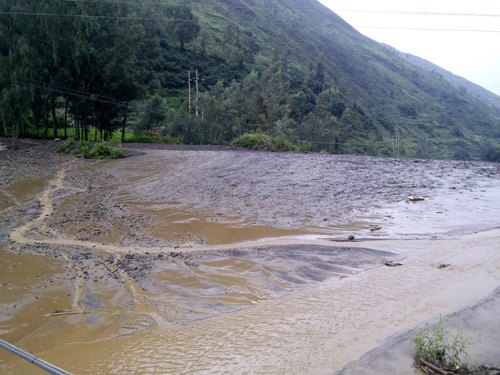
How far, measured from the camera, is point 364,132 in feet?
222

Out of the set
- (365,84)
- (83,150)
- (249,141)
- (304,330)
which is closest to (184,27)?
(249,141)

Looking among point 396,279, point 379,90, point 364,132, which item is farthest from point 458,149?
point 396,279

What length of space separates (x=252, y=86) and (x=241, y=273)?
35.2 m

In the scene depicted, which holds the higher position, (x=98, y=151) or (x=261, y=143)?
(x=261, y=143)

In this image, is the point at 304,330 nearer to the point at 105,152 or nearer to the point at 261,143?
the point at 105,152

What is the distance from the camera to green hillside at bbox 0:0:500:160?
→ 2506cm

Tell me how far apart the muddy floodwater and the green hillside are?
15.0m

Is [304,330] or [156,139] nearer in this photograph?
[304,330]

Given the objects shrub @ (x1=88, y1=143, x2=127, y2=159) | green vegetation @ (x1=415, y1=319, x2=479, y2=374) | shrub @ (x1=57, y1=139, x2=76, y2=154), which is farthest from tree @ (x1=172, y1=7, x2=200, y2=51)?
green vegetation @ (x1=415, y1=319, x2=479, y2=374)

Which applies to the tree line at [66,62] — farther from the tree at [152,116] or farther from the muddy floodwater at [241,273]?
the muddy floodwater at [241,273]

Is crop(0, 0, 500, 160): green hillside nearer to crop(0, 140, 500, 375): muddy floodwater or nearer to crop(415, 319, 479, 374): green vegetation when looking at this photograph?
crop(0, 140, 500, 375): muddy floodwater

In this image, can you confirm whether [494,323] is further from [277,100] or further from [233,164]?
[277,100]

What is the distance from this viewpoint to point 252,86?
38969mm

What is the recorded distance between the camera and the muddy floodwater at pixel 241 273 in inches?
149
